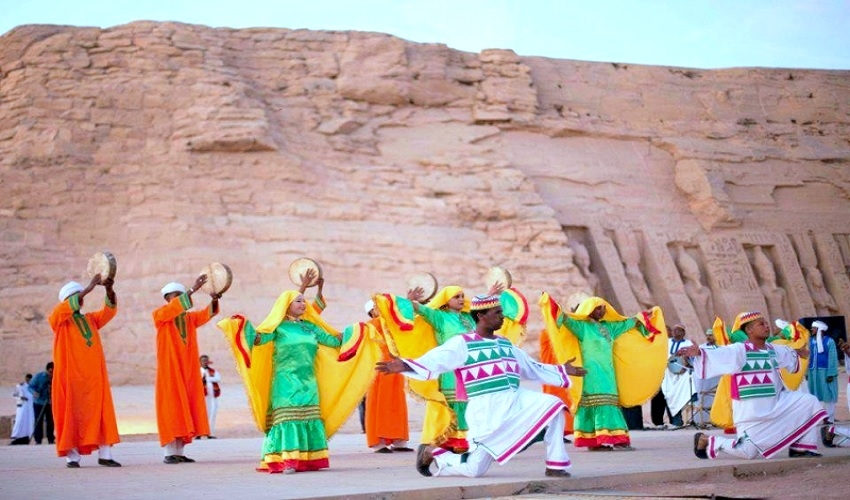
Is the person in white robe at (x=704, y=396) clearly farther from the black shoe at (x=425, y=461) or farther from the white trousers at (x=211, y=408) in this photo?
the black shoe at (x=425, y=461)

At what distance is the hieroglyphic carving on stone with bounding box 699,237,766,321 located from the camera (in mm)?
28000

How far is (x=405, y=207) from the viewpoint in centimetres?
2519

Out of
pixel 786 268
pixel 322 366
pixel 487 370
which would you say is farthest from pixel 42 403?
pixel 786 268

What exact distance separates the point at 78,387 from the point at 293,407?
2.08m

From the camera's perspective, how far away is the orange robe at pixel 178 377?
36.7ft

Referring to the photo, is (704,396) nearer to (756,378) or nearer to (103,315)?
(756,378)

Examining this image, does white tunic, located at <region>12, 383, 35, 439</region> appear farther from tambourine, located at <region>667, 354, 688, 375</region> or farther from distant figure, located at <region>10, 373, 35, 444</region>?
tambourine, located at <region>667, 354, 688, 375</region>

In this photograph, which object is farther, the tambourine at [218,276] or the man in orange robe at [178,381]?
the man in orange robe at [178,381]

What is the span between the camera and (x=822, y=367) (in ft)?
53.1

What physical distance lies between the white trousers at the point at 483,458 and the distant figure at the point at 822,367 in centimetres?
802

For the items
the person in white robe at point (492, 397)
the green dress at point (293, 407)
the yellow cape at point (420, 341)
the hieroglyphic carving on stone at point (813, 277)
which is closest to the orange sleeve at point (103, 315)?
the green dress at point (293, 407)

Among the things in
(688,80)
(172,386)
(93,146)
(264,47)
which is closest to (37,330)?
(93,146)

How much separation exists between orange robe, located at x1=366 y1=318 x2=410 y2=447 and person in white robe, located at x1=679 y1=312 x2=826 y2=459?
10.4ft

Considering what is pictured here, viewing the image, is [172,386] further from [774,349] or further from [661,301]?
[661,301]
